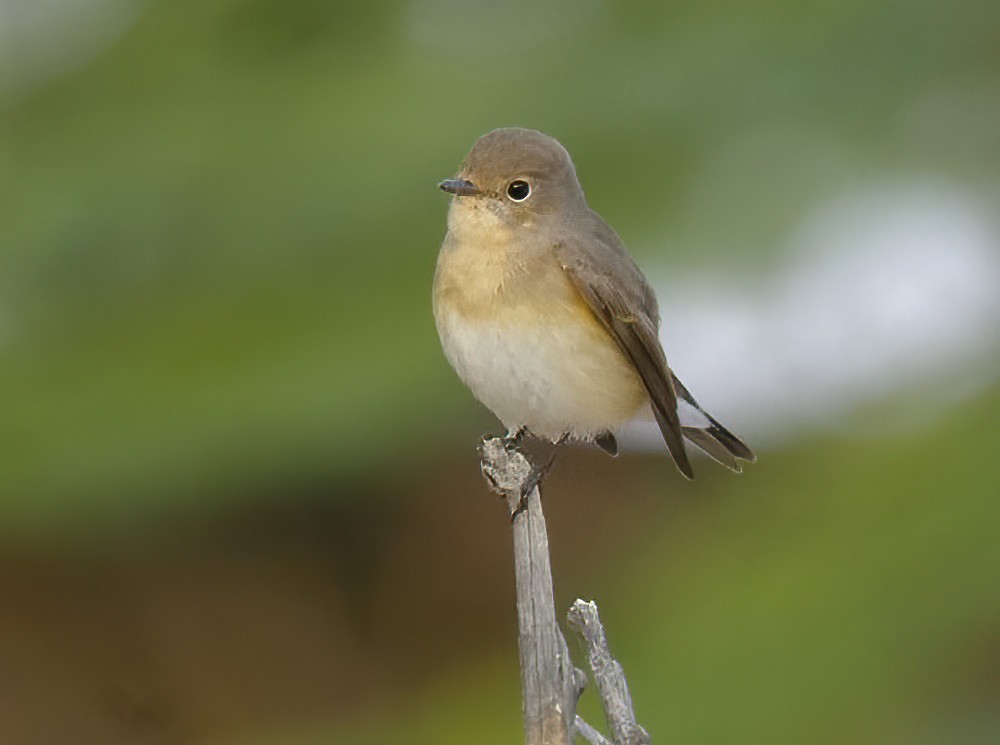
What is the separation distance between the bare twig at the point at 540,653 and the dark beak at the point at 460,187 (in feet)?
2.97

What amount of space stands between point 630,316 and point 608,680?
1335mm

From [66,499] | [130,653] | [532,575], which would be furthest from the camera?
[66,499]

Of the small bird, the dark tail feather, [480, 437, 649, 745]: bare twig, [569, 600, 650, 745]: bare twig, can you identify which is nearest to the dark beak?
the small bird

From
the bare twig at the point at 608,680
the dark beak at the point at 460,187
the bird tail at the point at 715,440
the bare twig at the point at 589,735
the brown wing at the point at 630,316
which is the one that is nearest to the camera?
the bare twig at the point at 608,680

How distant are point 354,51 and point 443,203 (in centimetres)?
140

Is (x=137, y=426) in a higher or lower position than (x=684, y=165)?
lower

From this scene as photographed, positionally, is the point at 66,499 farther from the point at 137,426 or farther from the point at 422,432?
the point at 422,432

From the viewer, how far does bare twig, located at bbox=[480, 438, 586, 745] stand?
7.16ft

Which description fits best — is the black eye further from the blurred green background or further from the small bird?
the blurred green background

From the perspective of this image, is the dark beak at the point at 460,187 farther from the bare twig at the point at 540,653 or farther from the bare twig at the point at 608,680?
the bare twig at the point at 608,680

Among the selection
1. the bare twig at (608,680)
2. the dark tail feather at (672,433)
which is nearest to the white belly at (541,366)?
the dark tail feather at (672,433)

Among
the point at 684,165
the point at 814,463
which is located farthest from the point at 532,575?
the point at 684,165

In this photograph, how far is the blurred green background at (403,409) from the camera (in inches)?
176

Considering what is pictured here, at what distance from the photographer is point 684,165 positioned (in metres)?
6.33
